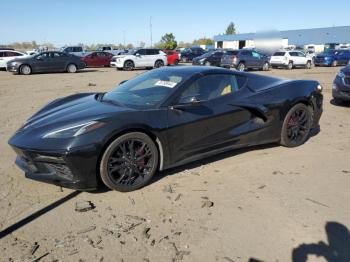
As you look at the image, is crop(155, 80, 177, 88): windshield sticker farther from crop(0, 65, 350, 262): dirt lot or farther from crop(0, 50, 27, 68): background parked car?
crop(0, 50, 27, 68): background parked car

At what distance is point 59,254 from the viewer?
3211 mm

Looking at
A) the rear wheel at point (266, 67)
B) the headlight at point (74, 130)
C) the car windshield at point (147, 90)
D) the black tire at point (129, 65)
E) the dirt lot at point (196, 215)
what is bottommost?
the rear wheel at point (266, 67)

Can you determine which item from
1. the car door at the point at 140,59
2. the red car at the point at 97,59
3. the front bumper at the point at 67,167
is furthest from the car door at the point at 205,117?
the red car at the point at 97,59

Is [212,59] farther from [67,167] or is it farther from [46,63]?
[67,167]

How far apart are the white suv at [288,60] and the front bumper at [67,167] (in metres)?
26.6

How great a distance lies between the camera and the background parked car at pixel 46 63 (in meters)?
21.8

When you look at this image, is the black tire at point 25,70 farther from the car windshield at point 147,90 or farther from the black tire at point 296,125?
the black tire at point 296,125

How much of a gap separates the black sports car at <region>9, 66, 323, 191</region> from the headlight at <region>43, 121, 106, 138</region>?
0.04ft

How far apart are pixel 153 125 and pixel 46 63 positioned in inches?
799

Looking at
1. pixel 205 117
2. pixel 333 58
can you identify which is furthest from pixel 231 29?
pixel 205 117

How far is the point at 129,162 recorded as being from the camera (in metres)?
4.37

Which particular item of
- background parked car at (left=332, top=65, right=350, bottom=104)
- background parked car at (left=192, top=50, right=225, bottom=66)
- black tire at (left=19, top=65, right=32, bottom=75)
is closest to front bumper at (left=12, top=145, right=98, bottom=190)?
background parked car at (left=332, top=65, right=350, bottom=104)

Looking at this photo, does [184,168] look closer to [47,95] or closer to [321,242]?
[321,242]

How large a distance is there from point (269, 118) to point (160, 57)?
22253 millimetres
